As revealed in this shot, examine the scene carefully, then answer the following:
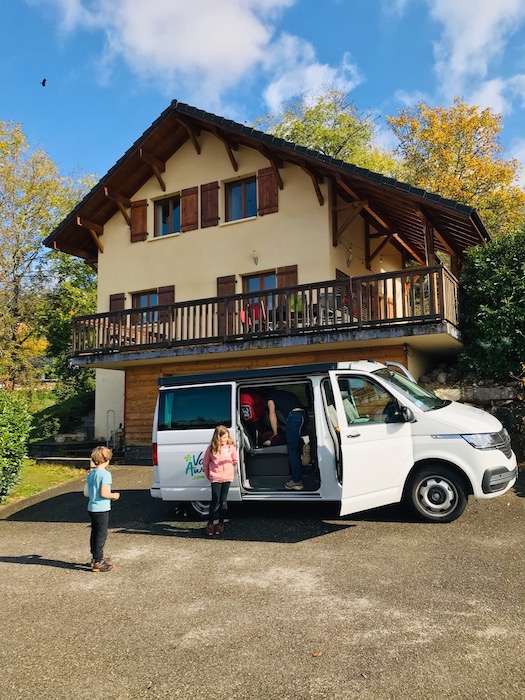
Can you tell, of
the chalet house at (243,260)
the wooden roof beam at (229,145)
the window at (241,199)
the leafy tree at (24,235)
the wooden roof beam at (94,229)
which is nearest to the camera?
the chalet house at (243,260)

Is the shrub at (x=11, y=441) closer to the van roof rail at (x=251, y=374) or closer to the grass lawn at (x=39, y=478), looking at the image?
the grass lawn at (x=39, y=478)

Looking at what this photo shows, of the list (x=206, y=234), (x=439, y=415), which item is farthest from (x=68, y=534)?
(x=206, y=234)

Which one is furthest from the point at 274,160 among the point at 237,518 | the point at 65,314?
the point at 65,314

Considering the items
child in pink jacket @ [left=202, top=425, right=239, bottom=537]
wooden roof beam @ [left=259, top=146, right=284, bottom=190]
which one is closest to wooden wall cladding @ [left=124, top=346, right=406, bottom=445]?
wooden roof beam @ [left=259, top=146, right=284, bottom=190]

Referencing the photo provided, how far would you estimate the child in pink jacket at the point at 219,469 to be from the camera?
7379 mm

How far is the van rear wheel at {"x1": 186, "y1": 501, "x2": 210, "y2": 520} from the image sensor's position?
8.52 m

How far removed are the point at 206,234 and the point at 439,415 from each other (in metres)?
12.8

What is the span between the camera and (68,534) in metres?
8.24

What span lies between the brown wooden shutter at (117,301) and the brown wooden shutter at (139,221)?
2.09 m

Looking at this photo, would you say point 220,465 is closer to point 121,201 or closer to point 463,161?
point 121,201

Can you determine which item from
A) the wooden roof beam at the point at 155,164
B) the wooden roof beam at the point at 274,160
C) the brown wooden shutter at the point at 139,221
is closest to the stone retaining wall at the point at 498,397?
the wooden roof beam at the point at 274,160

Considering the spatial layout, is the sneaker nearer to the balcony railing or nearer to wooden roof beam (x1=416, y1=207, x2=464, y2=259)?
the balcony railing

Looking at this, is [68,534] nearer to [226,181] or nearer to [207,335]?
[207,335]

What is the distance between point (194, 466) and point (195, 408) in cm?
89
